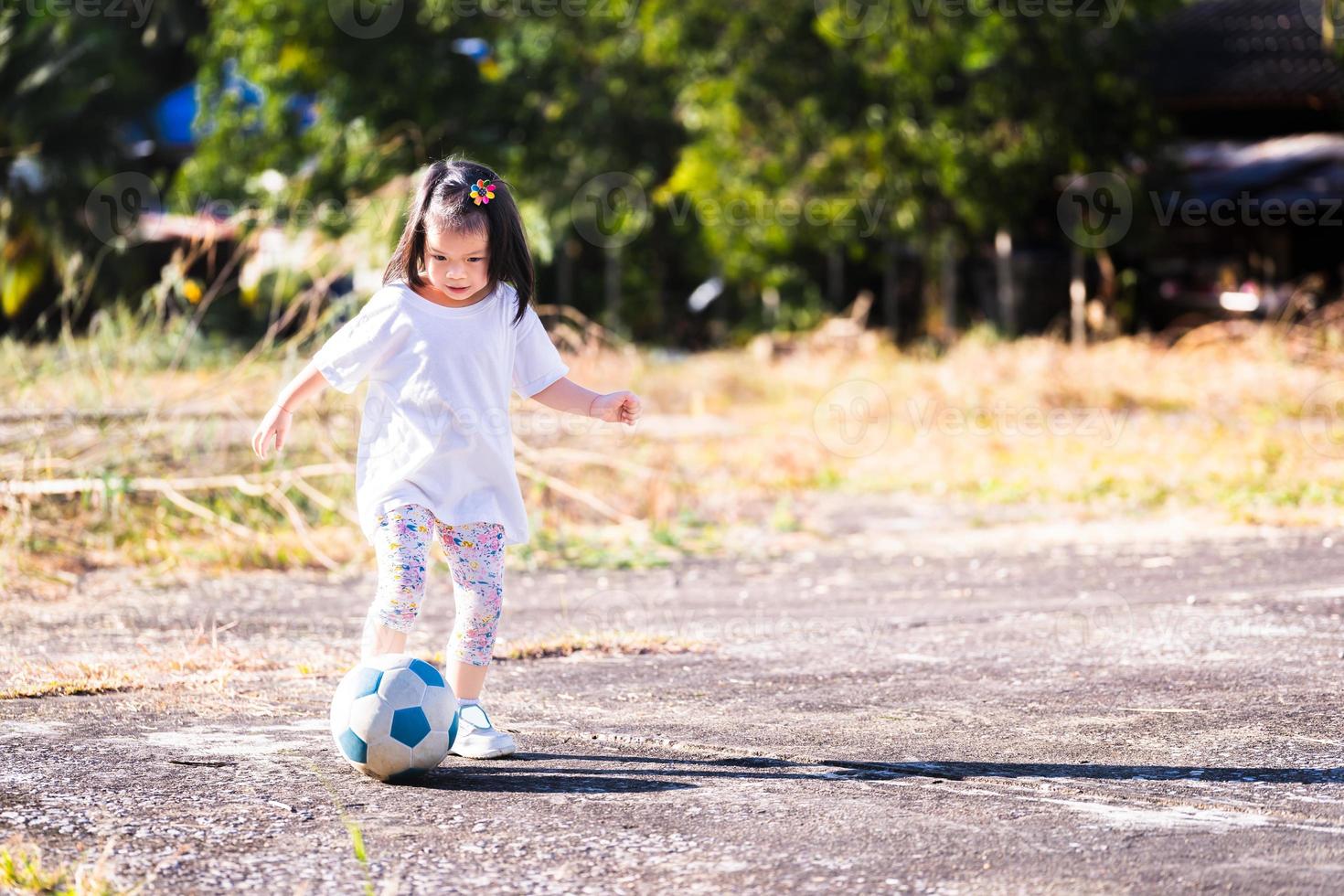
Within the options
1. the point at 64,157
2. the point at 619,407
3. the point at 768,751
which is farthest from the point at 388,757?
the point at 64,157

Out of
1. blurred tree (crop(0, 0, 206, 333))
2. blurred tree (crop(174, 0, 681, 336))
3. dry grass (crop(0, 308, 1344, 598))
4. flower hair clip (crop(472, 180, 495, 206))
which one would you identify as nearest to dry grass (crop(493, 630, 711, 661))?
flower hair clip (crop(472, 180, 495, 206))

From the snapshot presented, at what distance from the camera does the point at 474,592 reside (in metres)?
4.19

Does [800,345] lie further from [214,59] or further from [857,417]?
[214,59]

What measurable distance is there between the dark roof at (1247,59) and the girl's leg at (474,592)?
2055 centimetres

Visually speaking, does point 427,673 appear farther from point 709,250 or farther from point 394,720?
point 709,250

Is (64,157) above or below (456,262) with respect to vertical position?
above

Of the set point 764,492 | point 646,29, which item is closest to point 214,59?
point 646,29

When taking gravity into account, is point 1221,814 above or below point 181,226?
below

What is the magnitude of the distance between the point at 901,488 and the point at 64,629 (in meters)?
6.21

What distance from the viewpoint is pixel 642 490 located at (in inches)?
362

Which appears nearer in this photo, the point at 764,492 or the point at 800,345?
the point at 764,492

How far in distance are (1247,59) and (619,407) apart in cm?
2211

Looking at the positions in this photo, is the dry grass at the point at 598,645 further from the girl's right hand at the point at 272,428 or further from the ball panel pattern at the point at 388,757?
the ball panel pattern at the point at 388,757

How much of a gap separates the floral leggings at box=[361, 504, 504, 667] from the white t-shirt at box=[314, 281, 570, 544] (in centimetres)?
5
